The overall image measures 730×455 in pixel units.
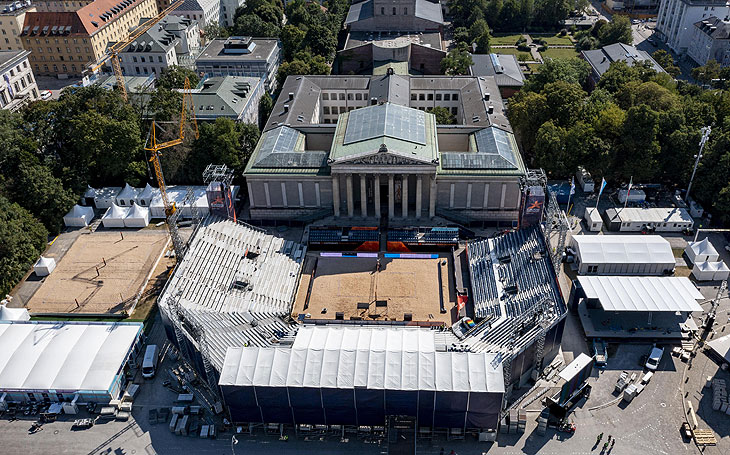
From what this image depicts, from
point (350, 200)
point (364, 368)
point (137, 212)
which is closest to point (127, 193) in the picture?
point (137, 212)

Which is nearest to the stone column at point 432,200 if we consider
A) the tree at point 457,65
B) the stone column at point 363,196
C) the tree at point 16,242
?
the stone column at point 363,196

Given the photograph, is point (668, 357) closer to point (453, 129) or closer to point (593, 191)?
point (593, 191)

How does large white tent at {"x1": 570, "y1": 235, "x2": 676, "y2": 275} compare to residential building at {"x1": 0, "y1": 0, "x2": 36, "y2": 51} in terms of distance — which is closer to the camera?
large white tent at {"x1": 570, "y1": 235, "x2": 676, "y2": 275}

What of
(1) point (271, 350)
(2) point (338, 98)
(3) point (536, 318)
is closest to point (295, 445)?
(1) point (271, 350)

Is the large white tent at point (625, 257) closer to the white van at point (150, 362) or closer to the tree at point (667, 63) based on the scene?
the white van at point (150, 362)

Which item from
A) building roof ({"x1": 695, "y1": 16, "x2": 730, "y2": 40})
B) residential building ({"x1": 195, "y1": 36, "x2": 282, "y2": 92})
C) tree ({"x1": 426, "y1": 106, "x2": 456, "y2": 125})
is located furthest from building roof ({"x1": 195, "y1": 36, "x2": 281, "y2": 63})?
building roof ({"x1": 695, "y1": 16, "x2": 730, "y2": 40})

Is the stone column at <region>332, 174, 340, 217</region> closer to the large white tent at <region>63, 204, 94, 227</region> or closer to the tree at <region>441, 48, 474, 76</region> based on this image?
the large white tent at <region>63, 204, 94, 227</region>

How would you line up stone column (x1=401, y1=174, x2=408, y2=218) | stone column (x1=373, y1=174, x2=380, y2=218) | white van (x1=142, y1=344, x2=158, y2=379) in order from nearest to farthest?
white van (x1=142, y1=344, x2=158, y2=379)
stone column (x1=401, y1=174, x2=408, y2=218)
stone column (x1=373, y1=174, x2=380, y2=218)
